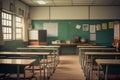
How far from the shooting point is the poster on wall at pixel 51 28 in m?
12.8

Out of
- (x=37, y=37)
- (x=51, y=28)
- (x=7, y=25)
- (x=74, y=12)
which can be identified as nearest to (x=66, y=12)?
(x=74, y=12)

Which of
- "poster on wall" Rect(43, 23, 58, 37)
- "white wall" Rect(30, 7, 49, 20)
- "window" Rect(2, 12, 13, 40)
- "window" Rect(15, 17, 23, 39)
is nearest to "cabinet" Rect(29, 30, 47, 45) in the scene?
"window" Rect(15, 17, 23, 39)

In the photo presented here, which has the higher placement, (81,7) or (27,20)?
(81,7)

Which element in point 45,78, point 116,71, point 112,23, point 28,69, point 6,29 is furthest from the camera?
point 112,23

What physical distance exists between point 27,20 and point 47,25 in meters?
1.54

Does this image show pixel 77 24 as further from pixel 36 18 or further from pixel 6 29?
pixel 6 29

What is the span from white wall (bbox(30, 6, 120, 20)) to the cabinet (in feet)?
4.25

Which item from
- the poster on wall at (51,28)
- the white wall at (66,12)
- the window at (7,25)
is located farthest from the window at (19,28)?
the white wall at (66,12)

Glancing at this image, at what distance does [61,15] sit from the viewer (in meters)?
12.6

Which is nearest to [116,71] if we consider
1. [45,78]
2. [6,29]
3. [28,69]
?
[28,69]

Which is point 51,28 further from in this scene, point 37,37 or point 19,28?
point 19,28

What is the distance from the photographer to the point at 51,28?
1280 centimetres

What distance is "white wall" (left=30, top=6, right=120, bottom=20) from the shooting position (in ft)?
40.8

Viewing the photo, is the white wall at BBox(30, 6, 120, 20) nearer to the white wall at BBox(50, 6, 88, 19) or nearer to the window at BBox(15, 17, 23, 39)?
the white wall at BBox(50, 6, 88, 19)
